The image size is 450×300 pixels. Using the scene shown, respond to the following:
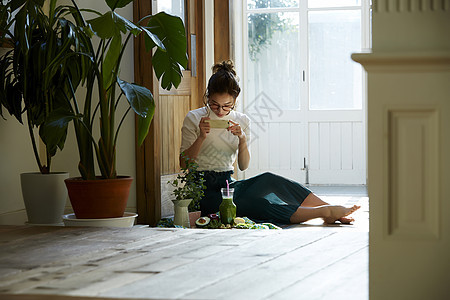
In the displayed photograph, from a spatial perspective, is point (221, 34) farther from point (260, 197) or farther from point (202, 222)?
point (202, 222)

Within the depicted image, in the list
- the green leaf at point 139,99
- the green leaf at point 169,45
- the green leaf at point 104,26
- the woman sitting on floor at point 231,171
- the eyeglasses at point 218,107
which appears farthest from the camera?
the eyeglasses at point 218,107

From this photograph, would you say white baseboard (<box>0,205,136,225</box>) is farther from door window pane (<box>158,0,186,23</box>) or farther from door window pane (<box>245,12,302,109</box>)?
door window pane (<box>245,12,302,109</box>)

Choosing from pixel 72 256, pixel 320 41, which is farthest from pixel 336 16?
pixel 72 256

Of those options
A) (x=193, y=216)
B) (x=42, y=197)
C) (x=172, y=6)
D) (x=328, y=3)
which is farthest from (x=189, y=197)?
(x=328, y=3)

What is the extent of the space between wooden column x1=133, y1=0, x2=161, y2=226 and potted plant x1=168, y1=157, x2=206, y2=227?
0.23 m

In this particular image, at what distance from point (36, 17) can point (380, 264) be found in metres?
2.17

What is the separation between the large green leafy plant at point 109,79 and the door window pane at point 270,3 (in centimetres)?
335

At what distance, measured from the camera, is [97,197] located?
10.3ft

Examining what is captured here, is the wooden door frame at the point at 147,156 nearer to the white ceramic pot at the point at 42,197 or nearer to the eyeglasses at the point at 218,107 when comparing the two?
the eyeglasses at the point at 218,107

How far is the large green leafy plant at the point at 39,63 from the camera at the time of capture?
10.0 feet

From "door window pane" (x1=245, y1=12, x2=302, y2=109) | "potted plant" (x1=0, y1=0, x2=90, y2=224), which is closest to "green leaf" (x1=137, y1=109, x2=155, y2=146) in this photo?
Answer: "potted plant" (x1=0, y1=0, x2=90, y2=224)

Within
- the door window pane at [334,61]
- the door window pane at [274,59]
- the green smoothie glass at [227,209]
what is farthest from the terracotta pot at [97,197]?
the door window pane at [334,61]

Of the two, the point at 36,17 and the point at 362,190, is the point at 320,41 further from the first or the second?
the point at 36,17

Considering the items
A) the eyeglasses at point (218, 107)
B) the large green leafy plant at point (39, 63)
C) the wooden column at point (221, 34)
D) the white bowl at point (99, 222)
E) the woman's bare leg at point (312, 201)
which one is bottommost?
the woman's bare leg at point (312, 201)
